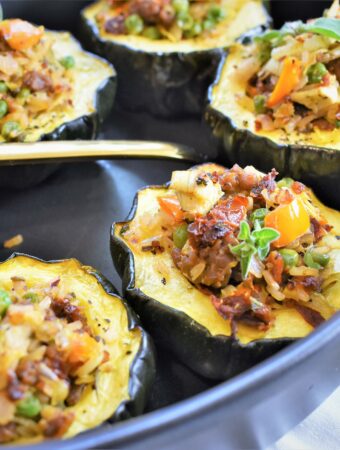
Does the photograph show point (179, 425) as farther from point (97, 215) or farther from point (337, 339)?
point (97, 215)

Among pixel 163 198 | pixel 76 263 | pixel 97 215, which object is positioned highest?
pixel 163 198

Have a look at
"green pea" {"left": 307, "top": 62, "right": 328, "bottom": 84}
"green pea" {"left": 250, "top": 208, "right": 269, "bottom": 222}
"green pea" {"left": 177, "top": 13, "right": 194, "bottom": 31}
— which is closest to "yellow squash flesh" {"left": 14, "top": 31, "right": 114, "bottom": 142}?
"green pea" {"left": 177, "top": 13, "right": 194, "bottom": 31}

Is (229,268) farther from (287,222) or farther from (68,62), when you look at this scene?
(68,62)

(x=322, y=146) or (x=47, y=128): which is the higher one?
(x=322, y=146)

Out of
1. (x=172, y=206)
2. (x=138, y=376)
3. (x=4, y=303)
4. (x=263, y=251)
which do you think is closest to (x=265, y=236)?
(x=263, y=251)

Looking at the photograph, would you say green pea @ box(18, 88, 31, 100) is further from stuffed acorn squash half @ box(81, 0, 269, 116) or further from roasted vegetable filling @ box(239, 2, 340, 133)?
roasted vegetable filling @ box(239, 2, 340, 133)

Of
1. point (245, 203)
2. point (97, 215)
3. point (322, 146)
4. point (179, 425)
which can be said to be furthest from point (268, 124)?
point (179, 425)

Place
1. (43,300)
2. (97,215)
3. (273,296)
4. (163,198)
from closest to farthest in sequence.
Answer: (43,300) < (273,296) < (163,198) < (97,215)
